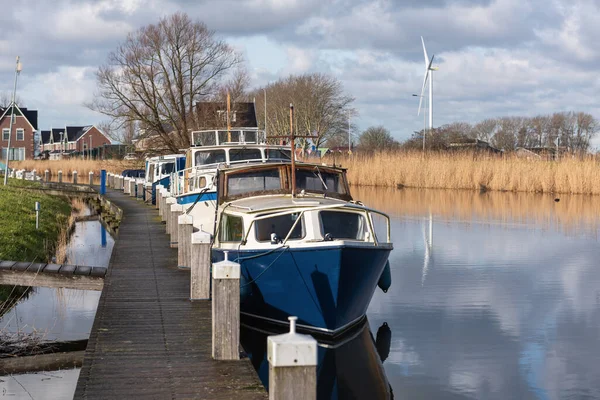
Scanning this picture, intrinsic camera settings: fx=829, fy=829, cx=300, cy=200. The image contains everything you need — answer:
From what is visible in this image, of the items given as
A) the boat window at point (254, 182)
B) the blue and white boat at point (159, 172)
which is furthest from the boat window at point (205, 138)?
the boat window at point (254, 182)

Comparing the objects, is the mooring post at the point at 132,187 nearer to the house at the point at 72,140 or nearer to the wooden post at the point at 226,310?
the wooden post at the point at 226,310

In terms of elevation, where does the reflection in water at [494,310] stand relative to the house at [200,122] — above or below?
below

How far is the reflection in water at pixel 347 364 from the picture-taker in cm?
1155

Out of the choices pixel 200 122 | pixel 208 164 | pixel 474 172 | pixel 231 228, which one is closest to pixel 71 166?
pixel 200 122

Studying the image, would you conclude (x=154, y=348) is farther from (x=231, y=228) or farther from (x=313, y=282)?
(x=231, y=228)

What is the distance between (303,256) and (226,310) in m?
3.26

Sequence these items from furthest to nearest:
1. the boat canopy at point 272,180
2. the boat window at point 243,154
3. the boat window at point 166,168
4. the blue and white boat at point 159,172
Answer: the boat window at point 166,168, the blue and white boat at point 159,172, the boat window at point 243,154, the boat canopy at point 272,180

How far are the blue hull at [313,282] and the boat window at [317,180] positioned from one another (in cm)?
327

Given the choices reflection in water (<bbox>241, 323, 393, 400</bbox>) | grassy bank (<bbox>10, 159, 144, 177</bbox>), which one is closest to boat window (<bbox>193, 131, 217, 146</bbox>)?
reflection in water (<bbox>241, 323, 393, 400</bbox>)

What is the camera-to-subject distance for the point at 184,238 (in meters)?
15.5

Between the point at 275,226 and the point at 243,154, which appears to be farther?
the point at 243,154

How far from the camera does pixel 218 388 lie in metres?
8.58

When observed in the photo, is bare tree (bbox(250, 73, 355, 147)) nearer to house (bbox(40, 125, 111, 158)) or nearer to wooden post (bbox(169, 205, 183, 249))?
house (bbox(40, 125, 111, 158))

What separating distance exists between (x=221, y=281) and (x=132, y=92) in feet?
135
